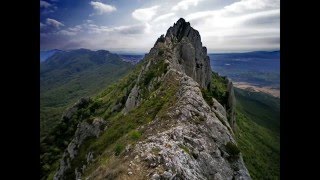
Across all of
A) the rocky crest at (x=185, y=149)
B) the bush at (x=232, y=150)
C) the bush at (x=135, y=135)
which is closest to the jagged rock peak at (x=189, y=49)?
the rocky crest at (x=185, y=149)

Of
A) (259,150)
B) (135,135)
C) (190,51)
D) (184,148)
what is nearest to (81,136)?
(135,135)

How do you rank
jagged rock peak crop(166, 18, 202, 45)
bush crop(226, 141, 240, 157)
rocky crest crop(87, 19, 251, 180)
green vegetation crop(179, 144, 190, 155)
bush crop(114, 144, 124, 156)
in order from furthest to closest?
jagged rock peak crop(166, 18, 202, 45), bush crop(226, 141, 240, 157), bush crop(114, 144, 124, 156), green vegetation crop(179, 144, 190, 155), rocky crest crop(87, 19, 251, 180)

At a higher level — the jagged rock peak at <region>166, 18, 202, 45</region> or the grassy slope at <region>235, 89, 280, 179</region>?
the jagged rock peak at <region>166, 18, 202, 45</region>

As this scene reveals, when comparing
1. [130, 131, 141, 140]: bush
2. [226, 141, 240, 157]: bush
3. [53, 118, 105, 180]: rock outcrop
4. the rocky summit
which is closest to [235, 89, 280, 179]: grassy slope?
[53, 118, 105, 180]: rock outcrop

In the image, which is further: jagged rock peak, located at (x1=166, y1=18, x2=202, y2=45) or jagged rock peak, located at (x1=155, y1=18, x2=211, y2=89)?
jagged rock peak, located at (x1=166, y1=18, x2=202, y2=45)

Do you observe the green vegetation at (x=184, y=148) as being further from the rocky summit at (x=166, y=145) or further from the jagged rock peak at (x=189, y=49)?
the jagged rock peak at (x=189, y=49)

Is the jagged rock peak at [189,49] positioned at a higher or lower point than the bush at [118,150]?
higher

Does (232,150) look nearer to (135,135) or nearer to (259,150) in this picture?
(135,135)

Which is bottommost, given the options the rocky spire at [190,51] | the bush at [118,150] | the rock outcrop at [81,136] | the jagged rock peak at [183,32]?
the rock outcrop at [81,136]

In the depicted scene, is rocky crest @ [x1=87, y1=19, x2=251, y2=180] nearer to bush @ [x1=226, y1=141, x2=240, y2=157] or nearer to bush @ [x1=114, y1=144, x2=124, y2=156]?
bush @ [x1=226, y1=141, x2=240, y2=157]

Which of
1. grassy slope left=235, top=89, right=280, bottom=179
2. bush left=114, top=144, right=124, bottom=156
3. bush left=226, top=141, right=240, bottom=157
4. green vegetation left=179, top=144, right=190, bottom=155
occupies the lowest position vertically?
grassy slope left=235, top=89, right=280, bottom=179
